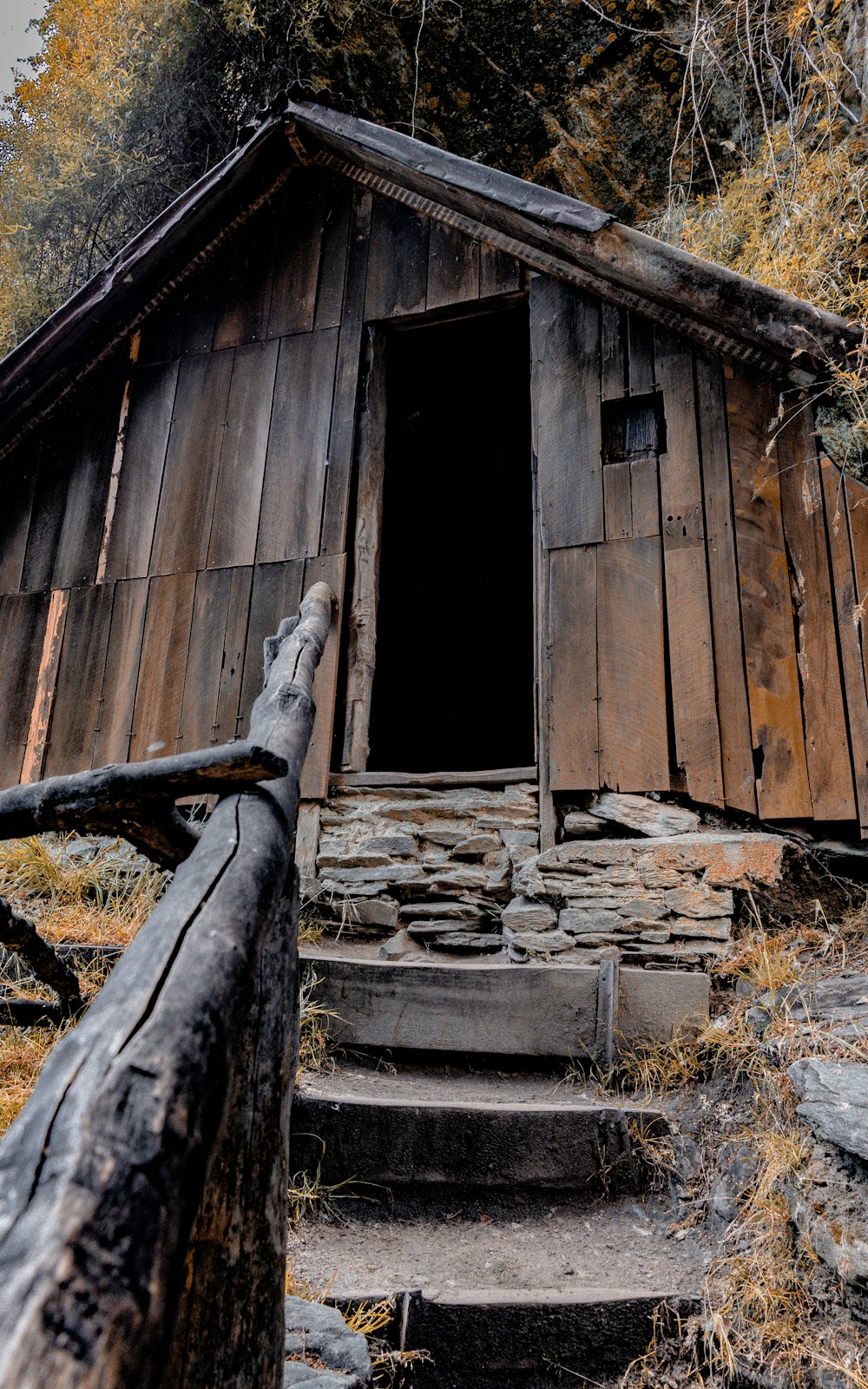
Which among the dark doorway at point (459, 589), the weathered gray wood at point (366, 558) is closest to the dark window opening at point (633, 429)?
the weathered gray wood at point (366, 558)

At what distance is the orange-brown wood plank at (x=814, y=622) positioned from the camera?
3.52m

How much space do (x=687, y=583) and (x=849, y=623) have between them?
635mm

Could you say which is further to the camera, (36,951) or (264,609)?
(264,609)

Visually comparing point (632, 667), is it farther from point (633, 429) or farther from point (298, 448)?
point (298, 448)

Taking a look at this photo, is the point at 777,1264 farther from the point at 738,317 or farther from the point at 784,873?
the point at 738,317

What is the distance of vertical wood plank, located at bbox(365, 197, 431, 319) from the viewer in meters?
4.96

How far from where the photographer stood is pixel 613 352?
4387mm

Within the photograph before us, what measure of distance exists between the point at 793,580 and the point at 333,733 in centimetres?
210

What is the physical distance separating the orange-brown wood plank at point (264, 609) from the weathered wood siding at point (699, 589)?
1.27 meters

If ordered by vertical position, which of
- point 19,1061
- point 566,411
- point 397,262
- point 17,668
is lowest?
point 19,1061

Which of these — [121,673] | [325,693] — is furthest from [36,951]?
[121,673]

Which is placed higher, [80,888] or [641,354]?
[641,354]

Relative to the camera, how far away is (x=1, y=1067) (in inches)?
106

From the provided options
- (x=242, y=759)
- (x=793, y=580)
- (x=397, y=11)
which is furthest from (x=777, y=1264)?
(x=397, y=11)
